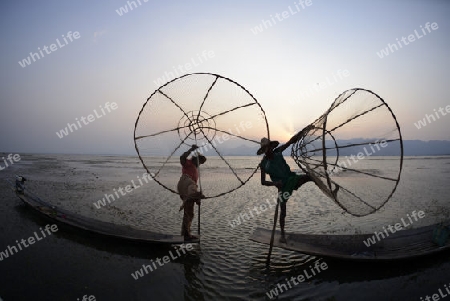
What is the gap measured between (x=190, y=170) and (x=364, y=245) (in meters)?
4.55

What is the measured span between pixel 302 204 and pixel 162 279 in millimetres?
8546

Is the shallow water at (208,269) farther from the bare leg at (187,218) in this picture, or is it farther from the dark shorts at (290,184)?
the dark shorts at (290,184)

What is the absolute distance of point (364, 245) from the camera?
19.0ft

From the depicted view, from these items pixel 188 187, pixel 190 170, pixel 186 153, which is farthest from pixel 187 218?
pixel 186 153

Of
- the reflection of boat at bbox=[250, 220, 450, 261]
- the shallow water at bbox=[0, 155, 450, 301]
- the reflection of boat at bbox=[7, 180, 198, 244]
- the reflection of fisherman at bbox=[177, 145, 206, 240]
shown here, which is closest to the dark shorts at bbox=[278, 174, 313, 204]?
the reflection of boat at bbox=[250, 220, 450, 261]

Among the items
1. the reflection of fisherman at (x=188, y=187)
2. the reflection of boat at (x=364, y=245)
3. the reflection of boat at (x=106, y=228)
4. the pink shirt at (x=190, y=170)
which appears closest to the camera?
the reflection of boat at (x=364, y=245)

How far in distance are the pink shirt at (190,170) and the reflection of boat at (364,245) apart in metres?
2.07

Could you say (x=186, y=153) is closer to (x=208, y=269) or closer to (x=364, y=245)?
(x=208, y=269)

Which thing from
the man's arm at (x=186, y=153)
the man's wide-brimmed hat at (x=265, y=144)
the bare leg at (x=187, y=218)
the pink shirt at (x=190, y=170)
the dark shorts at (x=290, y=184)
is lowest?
the dark shorts at (x=290, y=184)

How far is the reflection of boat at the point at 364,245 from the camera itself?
5.07 meters

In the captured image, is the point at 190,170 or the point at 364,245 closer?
the point at 364,245

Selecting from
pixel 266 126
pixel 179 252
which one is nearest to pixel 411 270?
pixel 266 126

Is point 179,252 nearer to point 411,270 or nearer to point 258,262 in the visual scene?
point 258,262

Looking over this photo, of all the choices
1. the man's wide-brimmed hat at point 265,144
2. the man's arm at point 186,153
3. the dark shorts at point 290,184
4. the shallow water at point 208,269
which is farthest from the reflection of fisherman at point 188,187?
the dark shorts at point 290,184
